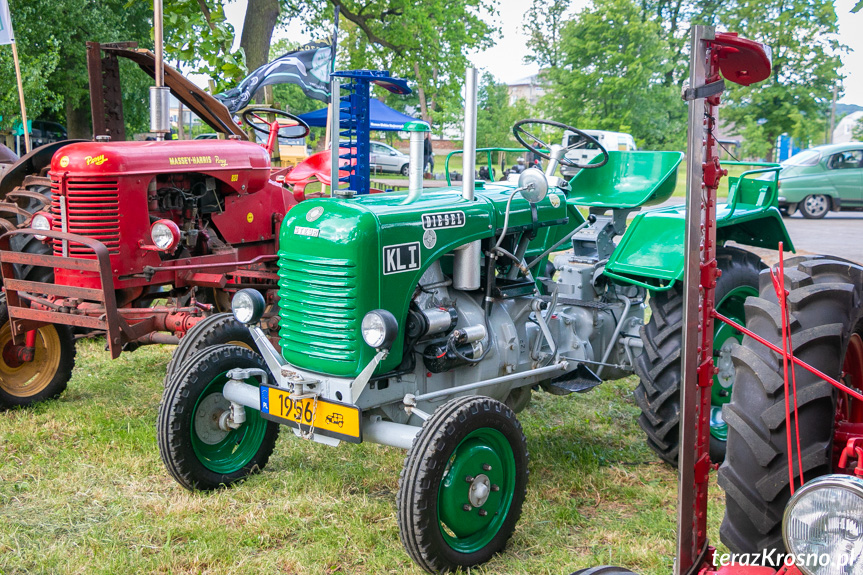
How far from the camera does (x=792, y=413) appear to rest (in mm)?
2086

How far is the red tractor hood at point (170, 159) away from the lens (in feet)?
15.2

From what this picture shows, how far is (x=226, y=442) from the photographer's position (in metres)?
3.78

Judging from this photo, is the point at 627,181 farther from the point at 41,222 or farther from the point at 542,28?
the point at 542,28

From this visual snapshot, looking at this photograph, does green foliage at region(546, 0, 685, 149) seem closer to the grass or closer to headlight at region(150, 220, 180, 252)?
headlight at region(150, 220, 180, 252)

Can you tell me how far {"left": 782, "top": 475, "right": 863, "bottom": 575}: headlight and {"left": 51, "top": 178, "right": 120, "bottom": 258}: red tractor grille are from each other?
405cm

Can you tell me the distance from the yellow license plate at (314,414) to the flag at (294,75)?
6477 millimetres

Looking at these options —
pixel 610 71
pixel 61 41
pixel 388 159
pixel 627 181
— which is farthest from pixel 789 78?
pixel 627 181

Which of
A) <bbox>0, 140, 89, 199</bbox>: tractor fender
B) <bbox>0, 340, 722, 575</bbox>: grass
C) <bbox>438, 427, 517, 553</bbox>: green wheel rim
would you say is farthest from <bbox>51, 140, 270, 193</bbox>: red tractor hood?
<bbox>438, 427, 517, 553</bbox>: green wheel rim

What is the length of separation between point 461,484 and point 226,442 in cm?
134

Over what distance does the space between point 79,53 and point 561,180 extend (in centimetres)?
1883

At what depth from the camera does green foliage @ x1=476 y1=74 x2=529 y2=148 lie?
29098 mm

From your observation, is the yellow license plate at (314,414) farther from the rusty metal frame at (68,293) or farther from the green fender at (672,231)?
the green fender at (672,231)

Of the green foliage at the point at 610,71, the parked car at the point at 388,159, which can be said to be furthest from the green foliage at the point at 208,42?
the parked car at the point at 388,159

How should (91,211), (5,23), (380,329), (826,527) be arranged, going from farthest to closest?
1. (5,23)
2. (91,211)
3. (380,329)
4. (826,527)
